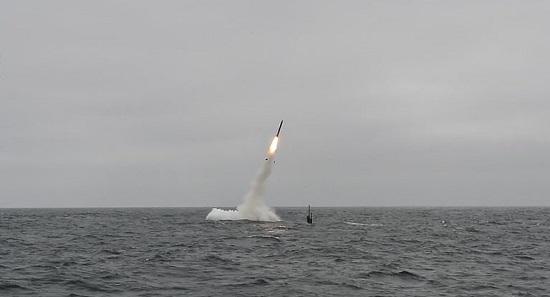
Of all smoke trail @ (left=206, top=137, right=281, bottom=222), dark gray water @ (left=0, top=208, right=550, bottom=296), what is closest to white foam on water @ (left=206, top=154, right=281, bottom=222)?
smoke trail @ (left=206, top=137, right=281, bottom=222)

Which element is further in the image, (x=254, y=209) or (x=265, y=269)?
(x=254, y=209)

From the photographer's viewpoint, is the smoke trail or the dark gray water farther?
the smoke trail

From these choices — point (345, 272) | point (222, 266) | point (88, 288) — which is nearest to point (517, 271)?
point (345, 272)

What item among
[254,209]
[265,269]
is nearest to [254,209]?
[254,209]

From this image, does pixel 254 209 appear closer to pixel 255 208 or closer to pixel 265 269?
pixel 255 208

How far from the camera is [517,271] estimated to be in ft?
113

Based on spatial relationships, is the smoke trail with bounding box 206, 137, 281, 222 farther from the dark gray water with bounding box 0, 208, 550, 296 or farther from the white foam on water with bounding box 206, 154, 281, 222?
the dark gray water with bounding box 0, 208, 550, 296

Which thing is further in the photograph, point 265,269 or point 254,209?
point 254,209

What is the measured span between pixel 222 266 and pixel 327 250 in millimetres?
13389

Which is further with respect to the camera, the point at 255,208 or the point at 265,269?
the point at 255,208

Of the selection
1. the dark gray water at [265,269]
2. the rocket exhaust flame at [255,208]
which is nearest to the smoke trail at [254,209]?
the rocket exhaust flame at [255,208]

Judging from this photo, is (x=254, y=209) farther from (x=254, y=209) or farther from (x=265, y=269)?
(x=265, y=269)

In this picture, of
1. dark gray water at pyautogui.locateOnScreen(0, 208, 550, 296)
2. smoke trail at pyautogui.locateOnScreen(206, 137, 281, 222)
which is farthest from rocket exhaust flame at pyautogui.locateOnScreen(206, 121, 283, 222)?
dark gray water at pyautogui.locateOnScreen(0, 208, 550, 296)

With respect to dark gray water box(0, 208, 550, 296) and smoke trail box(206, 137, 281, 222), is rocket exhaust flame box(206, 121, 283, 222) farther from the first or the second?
dark gray water box(0, 208, 550, 296)
